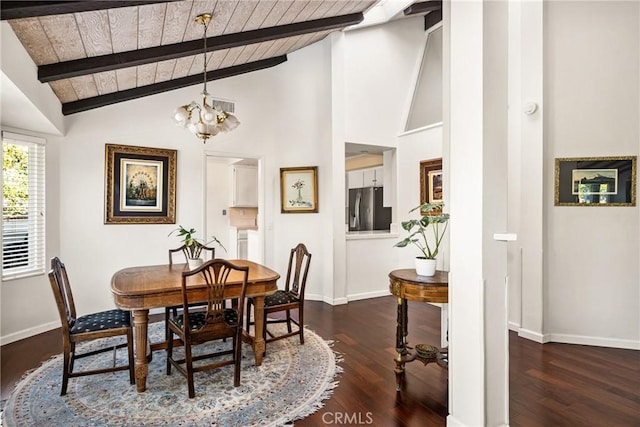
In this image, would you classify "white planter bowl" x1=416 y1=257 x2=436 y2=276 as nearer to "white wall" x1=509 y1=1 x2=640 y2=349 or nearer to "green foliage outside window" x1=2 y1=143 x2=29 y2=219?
"white wall" x1=509 y1=1 x2=640 y2=349

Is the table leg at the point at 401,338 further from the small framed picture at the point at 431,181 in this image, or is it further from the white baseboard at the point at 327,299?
the small framed picture at the point at 431,181

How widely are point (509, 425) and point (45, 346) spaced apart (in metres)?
4.04

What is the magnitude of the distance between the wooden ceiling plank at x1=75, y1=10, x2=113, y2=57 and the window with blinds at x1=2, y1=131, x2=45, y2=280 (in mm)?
1590

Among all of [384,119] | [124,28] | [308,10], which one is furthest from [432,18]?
[124,28]

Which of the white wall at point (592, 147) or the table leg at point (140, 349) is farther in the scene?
the white wall at point (592, 147)

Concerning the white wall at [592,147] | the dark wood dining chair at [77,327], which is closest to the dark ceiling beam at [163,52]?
the dark wood dining chair at [77,327]

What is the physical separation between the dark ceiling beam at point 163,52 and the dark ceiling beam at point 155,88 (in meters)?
1.06

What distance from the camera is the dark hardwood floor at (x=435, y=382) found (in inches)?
85.4

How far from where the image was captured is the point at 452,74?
203cm

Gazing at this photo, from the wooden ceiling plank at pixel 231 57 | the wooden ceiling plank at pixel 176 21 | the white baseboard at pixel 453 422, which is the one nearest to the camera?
the white baseboard at pixel 453 422

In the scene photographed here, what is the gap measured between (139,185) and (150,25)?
7.20ft

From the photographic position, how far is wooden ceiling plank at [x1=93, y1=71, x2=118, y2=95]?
Answer: 331cm

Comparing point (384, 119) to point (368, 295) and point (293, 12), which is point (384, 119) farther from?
point (368, 295)

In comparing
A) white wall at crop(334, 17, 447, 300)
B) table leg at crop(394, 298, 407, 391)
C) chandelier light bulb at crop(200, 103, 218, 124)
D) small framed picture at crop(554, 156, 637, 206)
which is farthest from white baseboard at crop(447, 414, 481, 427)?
white wall at crop(334, 17, 447, 300)
